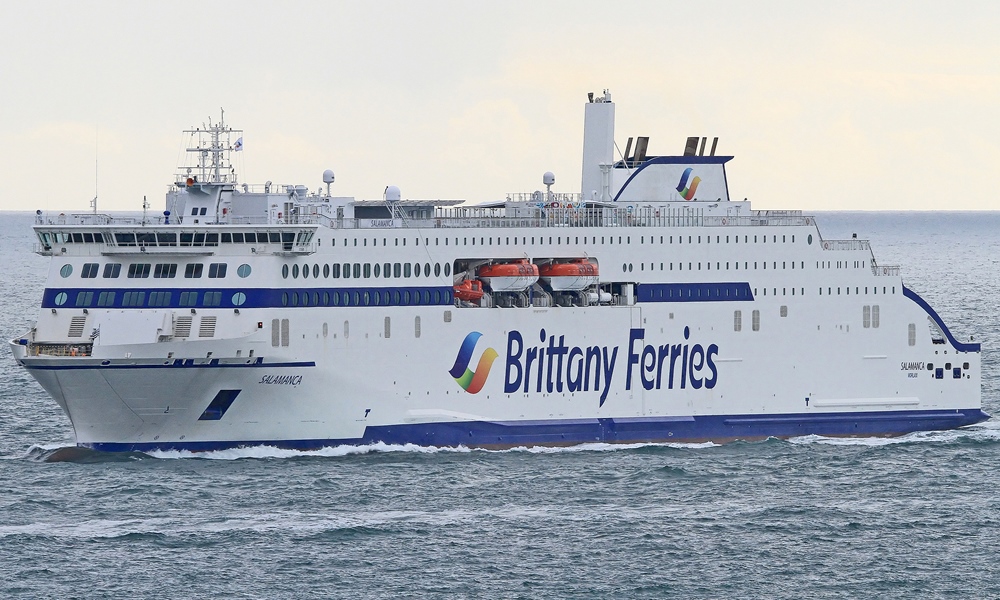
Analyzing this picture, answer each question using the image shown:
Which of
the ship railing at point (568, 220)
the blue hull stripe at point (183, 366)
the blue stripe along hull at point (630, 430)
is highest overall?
the ship railing at point (568, 220)

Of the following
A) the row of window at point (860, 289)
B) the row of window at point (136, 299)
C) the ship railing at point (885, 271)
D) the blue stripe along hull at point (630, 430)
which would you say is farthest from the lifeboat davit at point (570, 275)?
the row of window at point (136, 299)

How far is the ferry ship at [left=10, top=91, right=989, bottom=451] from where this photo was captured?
37594mm

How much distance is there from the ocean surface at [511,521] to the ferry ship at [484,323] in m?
0.97

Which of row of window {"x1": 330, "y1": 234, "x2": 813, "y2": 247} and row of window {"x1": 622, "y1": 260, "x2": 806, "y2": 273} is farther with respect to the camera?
row of window {"x1": 622, "y1": 260, "x2": 806, "y2": 273}

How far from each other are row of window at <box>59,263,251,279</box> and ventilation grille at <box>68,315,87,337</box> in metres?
1.13

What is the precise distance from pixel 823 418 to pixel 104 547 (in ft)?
70.0

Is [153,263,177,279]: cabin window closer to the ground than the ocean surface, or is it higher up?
higher up

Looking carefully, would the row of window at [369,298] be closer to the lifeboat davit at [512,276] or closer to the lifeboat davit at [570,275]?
the lifeboat davit at [512,276]

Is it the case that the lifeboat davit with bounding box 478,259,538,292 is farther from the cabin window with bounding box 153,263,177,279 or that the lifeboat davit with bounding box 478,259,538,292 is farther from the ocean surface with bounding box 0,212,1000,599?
the cabin window with bounding box 153,263,177,279

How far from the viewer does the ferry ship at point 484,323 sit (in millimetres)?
37594

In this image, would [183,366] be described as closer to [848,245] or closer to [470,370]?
[470,370]

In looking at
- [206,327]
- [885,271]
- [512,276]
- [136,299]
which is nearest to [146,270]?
[136,299]

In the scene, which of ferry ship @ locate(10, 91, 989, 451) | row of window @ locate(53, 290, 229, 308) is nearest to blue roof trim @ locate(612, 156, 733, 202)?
ferry ship @ locate(10, 91, 989, 451)

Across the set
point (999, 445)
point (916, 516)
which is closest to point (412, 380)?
point (916, 516)
